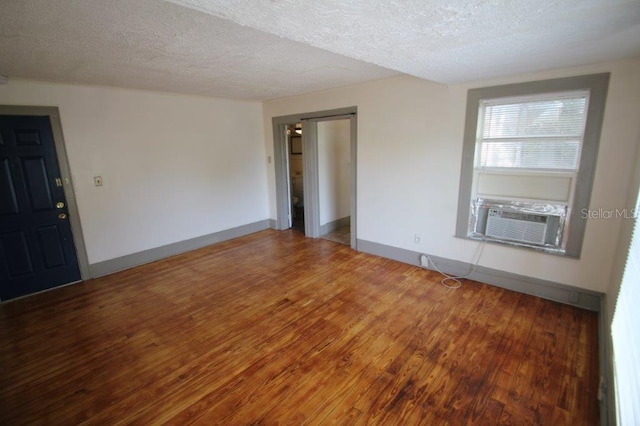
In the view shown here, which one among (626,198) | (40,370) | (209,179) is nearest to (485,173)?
(626,198)

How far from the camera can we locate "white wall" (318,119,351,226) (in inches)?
210

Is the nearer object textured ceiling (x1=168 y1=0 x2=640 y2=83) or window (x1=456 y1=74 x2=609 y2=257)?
textured ceiling (x1=168 y1=0 x2=640 y2=83)

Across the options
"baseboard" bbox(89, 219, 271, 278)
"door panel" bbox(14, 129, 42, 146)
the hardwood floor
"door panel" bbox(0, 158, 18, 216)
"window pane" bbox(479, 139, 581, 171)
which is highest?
"door panel" bbox(14, 129, 42, 146)

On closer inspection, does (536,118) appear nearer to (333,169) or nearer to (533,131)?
(533,131)

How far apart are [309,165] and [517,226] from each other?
3.17 m

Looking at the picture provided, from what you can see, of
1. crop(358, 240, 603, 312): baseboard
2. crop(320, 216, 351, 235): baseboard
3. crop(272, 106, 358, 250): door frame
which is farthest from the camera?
crop(320, 216, 351, 235): baseboard

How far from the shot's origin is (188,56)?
8.64 ft

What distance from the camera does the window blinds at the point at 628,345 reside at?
1237 mm

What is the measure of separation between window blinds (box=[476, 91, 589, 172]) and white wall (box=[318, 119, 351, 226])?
2.67 metres

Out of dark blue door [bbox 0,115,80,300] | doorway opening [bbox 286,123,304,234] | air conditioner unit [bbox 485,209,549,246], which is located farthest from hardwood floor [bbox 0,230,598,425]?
doorway opening [bbox 286,123,304,234]

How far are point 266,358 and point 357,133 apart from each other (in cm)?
316

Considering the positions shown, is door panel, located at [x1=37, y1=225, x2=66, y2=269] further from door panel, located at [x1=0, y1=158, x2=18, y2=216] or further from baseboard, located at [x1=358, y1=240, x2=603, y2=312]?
baseboard, located at [x1=358, y1=240, x2=603, y2=312]

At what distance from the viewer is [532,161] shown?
304 centimetres

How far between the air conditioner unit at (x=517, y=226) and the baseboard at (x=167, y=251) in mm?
4080
